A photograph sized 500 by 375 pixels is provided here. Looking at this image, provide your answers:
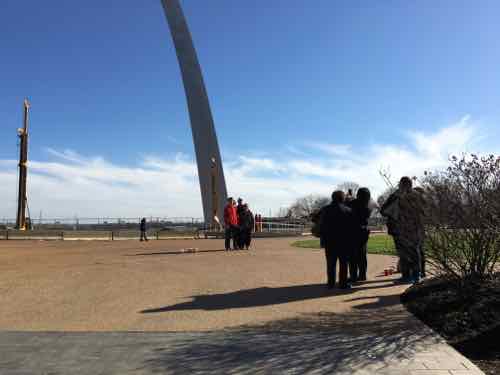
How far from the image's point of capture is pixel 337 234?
7410 millimetres

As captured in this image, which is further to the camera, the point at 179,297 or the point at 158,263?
the point at 158,263

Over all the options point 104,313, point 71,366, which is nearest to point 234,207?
point 104,313

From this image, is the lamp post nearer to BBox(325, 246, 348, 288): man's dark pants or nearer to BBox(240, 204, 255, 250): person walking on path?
BBox(240, 204, 255, 250): person walking on path

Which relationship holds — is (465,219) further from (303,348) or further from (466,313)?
(303,348)

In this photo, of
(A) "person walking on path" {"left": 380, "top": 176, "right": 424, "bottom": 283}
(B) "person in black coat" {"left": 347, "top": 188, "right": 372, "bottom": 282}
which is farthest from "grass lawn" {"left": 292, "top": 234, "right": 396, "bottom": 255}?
(A) "person walking on path" {"left": 380, "top": 176, "right": 424, "bottom": 283}

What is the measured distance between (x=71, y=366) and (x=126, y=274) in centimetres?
597

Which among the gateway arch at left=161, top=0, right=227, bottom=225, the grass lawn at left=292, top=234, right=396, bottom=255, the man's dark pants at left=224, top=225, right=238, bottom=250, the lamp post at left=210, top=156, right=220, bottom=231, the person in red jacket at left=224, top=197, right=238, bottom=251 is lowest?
the grass lawn at left=292, top=234, right=396, bottom=255

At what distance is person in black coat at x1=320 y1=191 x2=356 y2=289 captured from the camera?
7.41m

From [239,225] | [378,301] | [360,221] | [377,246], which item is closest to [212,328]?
[378,301]

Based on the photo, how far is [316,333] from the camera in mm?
4648

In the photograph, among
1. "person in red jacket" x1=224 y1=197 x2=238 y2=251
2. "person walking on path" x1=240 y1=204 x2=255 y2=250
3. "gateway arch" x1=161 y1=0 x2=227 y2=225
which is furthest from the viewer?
"gateway arch" x1=161 y1=0 x2=227 y2=225

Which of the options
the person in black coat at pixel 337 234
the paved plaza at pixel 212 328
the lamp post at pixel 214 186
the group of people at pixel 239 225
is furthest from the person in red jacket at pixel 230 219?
the lamp post at pixel 214 186

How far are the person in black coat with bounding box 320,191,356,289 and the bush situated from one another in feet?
5.43

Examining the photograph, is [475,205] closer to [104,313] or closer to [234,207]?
[104,313]
